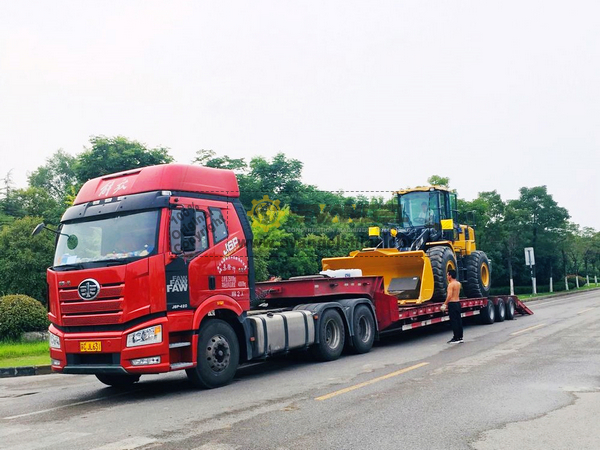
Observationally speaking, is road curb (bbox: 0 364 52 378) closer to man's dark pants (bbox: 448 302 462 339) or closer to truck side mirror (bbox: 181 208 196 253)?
truck side mirror (bbox: 181 208 196 253)

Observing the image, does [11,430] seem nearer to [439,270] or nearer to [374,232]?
[439,270]

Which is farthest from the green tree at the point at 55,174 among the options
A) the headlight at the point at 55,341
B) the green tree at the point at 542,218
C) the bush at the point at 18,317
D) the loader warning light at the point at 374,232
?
the headlight at the point at 55,341

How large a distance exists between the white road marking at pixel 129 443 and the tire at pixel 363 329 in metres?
6.92

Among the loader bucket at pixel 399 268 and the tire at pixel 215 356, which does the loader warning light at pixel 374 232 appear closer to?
the loader bucket at pixel 399 268

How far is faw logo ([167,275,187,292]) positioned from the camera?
28.9 feet

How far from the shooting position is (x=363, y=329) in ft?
43.4

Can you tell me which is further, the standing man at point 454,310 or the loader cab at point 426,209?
the loader cab at point 426,209

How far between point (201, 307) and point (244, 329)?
3.68ft

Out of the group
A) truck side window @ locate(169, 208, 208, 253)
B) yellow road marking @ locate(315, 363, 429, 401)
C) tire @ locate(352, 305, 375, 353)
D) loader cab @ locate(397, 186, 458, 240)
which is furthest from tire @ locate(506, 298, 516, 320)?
truck side window @ locate(169, 208, 208, 253)

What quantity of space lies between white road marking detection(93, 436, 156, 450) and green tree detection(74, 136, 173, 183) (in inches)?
1359

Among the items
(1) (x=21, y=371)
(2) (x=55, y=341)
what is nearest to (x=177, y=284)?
(2) (x=55, y=341)

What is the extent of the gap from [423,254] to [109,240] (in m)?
8.49

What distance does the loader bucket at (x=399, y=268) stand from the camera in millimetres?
15320

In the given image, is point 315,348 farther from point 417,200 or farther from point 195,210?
point 417,200
